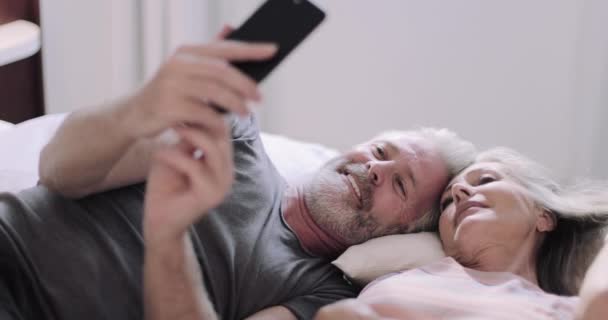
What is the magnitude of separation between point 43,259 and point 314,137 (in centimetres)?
164

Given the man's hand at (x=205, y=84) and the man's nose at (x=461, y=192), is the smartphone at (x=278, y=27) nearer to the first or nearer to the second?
the man's hand at (x=205, y=84)

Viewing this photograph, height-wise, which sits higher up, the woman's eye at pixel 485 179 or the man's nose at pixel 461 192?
the woman's eye at pixel 485 179

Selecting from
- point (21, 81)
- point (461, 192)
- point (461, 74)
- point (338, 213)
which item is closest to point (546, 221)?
point (461, 192)

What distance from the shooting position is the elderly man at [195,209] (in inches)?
40.4

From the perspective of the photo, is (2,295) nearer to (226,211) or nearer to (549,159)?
(226,211)

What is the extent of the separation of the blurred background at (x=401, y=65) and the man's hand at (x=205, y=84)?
1635mm

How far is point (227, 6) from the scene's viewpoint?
286 cm

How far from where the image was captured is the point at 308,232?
5.66 feet

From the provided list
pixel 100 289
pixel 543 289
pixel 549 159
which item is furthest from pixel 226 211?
pixel 549 159

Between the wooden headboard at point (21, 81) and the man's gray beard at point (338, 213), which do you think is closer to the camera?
the man's gray beard at point (338, 213)

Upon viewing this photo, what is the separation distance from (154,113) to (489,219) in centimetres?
75

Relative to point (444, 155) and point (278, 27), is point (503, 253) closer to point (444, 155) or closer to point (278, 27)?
point (444, 155)

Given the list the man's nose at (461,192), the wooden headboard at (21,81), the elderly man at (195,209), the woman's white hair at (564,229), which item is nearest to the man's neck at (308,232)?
the elderly man at (195,209)

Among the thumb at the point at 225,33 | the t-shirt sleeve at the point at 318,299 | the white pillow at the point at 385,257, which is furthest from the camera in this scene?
the white pillow at the point at 385,257
